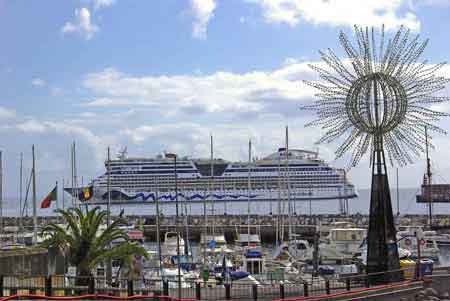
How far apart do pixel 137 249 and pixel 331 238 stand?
34.0m

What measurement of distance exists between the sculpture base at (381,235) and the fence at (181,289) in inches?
15.9

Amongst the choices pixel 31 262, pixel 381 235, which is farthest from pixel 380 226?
pixel 31 262

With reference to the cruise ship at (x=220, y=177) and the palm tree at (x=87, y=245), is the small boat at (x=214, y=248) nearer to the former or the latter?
the palm tree at (x=87, y=245)

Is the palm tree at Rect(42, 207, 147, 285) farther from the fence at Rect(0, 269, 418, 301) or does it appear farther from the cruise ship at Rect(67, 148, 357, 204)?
the cruise ship at Rect(67, 148, 357, 204)

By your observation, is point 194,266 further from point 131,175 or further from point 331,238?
point 131,175

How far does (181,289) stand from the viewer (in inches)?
954

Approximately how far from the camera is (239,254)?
56.4 meters

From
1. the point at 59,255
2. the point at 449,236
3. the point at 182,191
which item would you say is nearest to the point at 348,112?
the point at 59,255

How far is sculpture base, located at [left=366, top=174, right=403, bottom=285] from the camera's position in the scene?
86.9 feet

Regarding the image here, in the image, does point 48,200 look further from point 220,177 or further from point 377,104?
point 220,177

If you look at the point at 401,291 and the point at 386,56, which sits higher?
the point at 386,56

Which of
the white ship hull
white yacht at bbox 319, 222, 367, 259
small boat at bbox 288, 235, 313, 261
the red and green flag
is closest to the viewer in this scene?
the red and green flag

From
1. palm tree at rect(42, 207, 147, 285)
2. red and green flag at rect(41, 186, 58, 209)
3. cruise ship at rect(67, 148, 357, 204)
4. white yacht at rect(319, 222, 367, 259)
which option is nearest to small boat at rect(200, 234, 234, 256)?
white yacht at rect(319, 222, 367, 259)

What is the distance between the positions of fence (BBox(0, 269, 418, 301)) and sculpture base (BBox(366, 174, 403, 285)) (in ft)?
1.33
